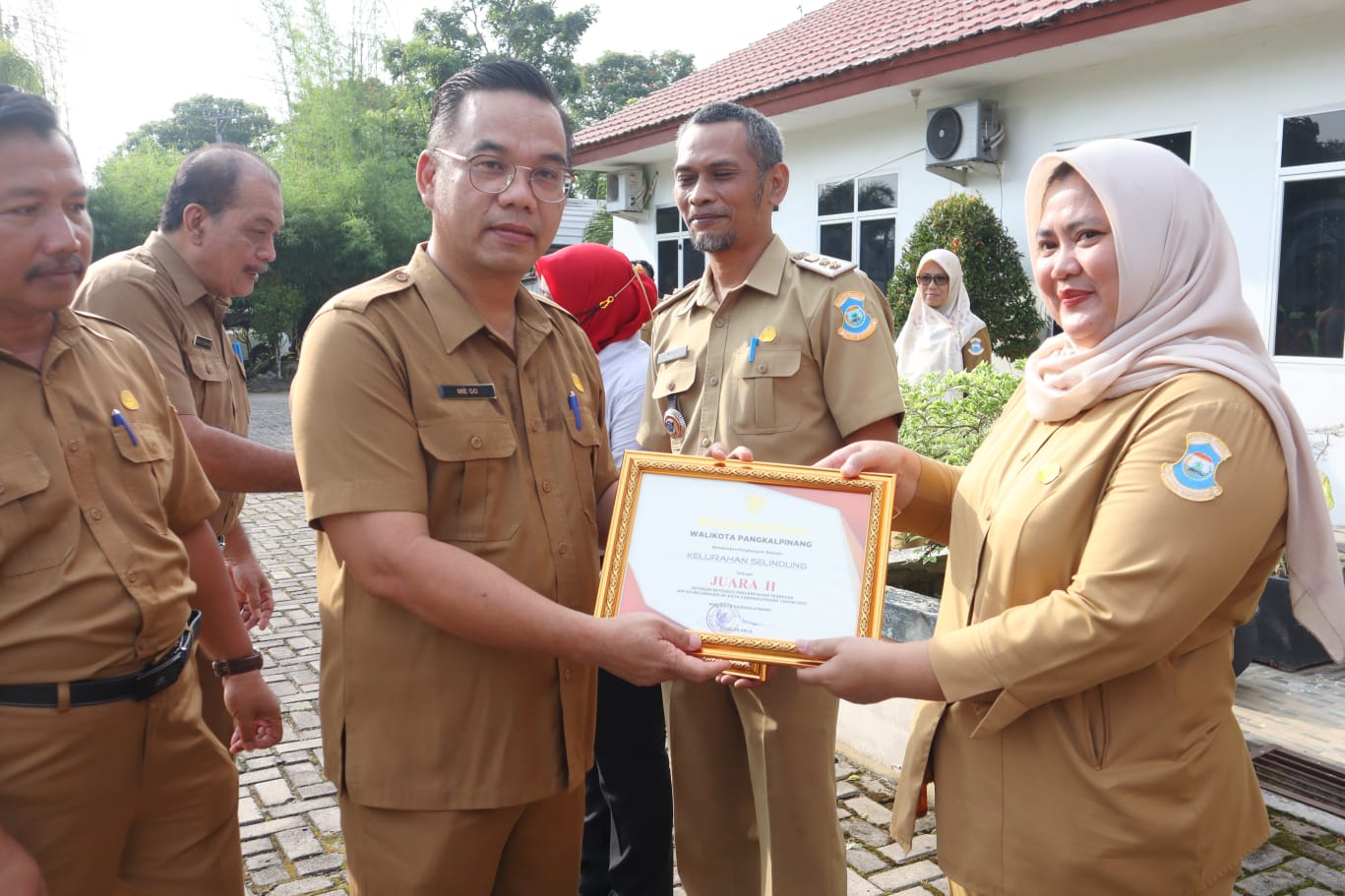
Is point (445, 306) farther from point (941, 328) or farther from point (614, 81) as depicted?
point (614, 81)

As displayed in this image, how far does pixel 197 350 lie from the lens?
137 inches

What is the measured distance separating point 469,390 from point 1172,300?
4.75 ft

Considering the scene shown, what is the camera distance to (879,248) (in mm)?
12180

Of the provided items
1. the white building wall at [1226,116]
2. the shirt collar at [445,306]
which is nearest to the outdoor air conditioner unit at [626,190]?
the white building wall at [1226,116]

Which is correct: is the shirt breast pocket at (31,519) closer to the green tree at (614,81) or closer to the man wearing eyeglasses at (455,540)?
the man wearing eyeglasses at (455,540)

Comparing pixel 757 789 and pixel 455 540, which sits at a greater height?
pixel 455 540

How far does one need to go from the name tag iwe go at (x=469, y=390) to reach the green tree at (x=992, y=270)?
26.9ft

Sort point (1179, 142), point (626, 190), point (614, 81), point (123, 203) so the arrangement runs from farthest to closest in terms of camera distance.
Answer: point (614, 81) < point (123, 203) < point (626, 190) < point (1179, 142)

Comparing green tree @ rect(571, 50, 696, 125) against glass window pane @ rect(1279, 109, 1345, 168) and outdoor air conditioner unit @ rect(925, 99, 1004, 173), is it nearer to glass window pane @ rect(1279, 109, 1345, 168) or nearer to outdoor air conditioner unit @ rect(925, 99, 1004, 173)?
outdoor air conditioner unit @ rect(925, 99, 1004, 173)

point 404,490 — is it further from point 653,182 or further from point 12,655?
point 653,182

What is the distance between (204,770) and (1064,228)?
2.29 m

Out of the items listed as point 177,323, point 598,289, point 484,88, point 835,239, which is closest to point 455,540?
point 484,88

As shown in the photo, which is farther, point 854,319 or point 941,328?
point 941,328

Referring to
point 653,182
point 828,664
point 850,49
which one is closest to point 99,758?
point 828,664
